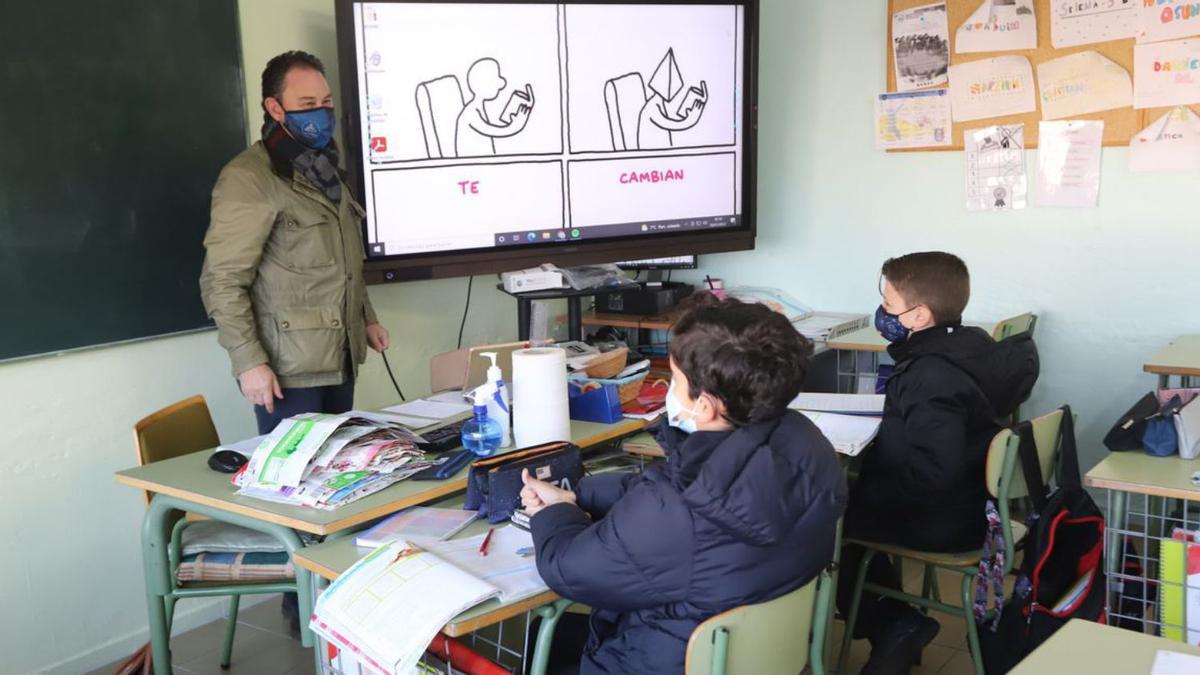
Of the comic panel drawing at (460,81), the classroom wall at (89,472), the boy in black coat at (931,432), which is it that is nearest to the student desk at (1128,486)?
the boy in black coat at (931,432)

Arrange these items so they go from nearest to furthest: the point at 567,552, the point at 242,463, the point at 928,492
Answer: the point at 567,552 → the point at 242,463 → the point at 928,492

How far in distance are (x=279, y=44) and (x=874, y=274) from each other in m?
2.50

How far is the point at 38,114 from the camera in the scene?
263 cm

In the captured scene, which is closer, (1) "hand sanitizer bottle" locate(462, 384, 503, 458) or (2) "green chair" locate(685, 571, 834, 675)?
(2) "green chair" locate(685, 571, 834, 675)

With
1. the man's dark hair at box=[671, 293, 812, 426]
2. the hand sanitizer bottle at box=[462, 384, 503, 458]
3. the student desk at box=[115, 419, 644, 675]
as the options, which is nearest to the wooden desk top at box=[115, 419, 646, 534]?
the student desk at box=[115, 419, 644, 675]

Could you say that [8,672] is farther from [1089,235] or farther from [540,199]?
[1089,235]

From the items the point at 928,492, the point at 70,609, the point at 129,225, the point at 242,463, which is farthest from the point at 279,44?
the point at 928,492

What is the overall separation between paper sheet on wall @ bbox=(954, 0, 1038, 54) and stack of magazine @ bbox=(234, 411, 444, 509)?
2772mm

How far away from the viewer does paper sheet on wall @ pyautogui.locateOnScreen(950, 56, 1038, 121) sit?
3.72 metres

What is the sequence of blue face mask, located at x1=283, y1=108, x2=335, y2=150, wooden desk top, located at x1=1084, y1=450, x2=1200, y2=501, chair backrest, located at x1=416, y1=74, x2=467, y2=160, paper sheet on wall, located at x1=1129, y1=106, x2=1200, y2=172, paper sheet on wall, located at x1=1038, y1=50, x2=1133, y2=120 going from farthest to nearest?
paper sheet on wall, located at x1=1038, y1=50, x2=1133, y2=120 → paper sheet on wall, located at x1=1129, y1=106, x2=1200, y2=172 → chair backrest, located at x1=416, y1=74, x2=467, y2=160 → blue face mask, located at x1=283, y1=108, x2=335, y2=150 → wooden desk top, located at x1=1084, y1=450, x2=1200, y2=501

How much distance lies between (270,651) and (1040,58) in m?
3.36

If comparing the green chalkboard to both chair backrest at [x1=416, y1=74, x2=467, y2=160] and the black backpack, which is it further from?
the black backpack

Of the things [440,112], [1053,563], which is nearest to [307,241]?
[440,112]

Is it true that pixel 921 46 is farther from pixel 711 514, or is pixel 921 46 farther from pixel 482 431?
pixel 711 514
